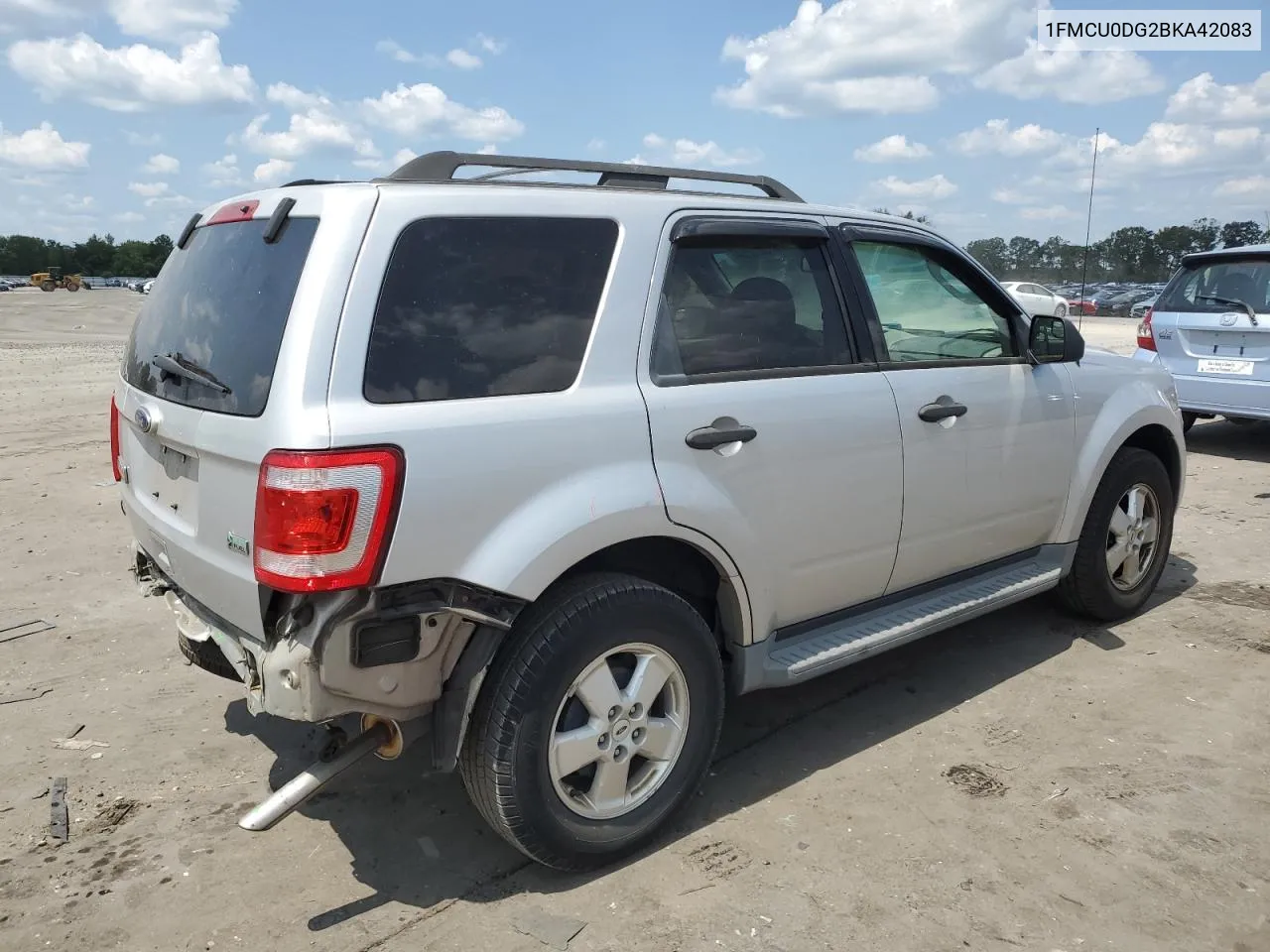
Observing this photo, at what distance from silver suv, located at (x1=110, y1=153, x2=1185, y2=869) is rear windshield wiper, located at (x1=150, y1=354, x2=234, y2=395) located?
0.01 metres

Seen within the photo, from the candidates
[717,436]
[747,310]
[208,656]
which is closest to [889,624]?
[717,436]

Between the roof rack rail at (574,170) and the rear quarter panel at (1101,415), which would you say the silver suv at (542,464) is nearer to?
the roof rack rail at (574,170)

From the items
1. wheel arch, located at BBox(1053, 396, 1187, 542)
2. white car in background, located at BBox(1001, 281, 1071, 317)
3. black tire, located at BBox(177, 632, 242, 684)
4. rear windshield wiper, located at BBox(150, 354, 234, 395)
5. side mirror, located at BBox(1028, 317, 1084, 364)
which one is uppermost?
white car in background, located at BBox(1001, 281, 1071, 317)

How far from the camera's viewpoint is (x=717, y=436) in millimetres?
3055

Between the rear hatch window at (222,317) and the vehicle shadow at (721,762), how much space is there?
54.8 inches

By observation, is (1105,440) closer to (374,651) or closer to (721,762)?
(721,762)

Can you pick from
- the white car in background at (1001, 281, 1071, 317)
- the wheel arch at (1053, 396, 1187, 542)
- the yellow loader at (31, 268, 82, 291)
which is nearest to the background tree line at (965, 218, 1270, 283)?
the white car in background at (1001, 281, 1071, 317)

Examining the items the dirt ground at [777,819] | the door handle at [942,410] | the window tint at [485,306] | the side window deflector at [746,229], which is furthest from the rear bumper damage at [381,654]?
the door handle at [942,410]

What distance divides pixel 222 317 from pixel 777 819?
2290mm

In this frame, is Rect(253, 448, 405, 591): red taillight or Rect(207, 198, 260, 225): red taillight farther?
Rect(207, 198, 260, 225): red taillight

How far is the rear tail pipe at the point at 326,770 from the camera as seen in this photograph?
269cm

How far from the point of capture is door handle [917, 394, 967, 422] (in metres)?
3.70

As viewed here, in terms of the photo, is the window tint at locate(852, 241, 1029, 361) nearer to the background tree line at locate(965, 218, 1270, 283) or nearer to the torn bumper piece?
the torn bumper piece

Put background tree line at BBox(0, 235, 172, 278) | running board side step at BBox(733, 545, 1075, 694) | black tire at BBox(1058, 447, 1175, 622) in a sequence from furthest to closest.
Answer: background tree line at BBox(0, 235, 172, 278) → black tire at BBox(1058, 447, 1175, 622) → running board side step at BBox(733, 545, 1075, 694)
